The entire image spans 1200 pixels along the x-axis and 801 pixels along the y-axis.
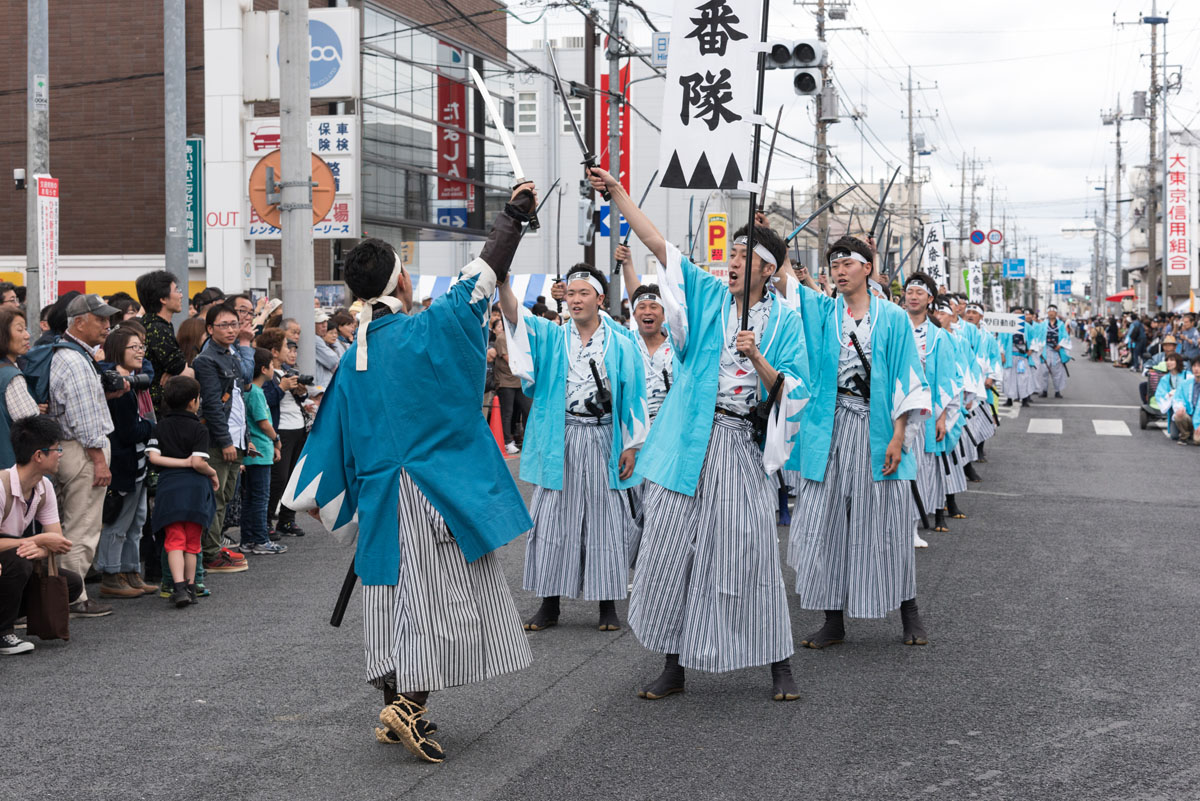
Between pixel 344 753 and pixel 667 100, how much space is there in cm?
307

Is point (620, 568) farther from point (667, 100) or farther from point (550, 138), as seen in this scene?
point (550, 138)

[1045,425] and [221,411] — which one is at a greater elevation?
[221,411]

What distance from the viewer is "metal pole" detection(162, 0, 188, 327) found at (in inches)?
436

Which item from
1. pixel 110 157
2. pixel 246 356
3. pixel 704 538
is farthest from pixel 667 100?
pixel 110 157

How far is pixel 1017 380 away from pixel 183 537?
65.7ft

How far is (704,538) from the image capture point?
17.1 ft

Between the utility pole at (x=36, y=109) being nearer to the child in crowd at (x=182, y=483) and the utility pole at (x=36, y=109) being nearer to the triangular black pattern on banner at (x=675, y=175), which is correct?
the child in crowd at (x=182, y=483)

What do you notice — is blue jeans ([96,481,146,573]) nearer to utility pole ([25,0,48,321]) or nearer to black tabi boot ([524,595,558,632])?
black tabi boot ([524,595,558,632])

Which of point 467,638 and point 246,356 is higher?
point 246,356

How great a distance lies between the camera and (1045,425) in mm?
20141

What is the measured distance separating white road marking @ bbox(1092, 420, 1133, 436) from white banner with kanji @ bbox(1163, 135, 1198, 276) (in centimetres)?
1810

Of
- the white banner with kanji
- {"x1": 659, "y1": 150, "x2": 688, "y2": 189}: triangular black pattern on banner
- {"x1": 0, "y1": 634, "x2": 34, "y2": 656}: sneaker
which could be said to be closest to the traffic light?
{"x1": 659, "y1": 150, "x2": 688, "y2": 189}: triangular black pattern on banner

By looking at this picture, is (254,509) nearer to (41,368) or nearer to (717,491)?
(41,368)

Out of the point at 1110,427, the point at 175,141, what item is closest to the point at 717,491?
the point at 175,141
